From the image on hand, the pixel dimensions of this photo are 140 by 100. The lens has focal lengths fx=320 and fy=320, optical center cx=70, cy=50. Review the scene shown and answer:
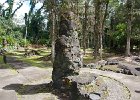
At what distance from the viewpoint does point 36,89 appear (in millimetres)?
19125

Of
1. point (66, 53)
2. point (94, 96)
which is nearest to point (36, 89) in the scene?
point (66, 53)

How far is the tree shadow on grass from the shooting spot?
17.9 metres

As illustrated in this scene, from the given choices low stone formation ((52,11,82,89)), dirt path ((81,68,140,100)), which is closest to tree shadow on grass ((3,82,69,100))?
low stone formation ((52,11,82,89))

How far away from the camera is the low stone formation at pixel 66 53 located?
18.7m

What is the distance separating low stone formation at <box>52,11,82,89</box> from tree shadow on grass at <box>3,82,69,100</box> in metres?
0.48

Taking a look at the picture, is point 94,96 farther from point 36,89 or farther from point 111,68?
point 111,68

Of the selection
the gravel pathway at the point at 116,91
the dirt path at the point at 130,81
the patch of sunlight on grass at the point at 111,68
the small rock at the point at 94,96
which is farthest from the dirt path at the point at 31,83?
the small rock at the point at 94,96

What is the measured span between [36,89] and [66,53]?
2.82 m

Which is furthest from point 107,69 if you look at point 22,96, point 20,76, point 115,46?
point 115,46

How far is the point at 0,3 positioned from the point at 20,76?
2247 inches

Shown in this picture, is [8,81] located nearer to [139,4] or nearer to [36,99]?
[36,99]

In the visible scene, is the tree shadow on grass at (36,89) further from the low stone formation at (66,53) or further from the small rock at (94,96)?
the small rock at (94,96)

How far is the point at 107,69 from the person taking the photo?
25.5 metres

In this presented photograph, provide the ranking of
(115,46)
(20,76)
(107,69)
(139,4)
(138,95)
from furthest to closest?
(115,46) < (139,4) < (107,69) < (20,76) < (138,95)
